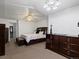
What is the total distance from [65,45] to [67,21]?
226 centimetres

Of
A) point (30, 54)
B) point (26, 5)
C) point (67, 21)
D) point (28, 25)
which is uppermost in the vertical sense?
point (26, 5)

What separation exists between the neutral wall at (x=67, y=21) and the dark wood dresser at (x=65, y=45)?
1.19 metres

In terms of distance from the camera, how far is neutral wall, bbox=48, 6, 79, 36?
546 cm

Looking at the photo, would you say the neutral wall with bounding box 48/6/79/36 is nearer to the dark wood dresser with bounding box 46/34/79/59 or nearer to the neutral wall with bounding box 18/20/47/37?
the dark wood dresser with bounding box 46/34/79/59

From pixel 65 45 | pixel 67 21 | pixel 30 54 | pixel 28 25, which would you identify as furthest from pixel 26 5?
pixel 28 25

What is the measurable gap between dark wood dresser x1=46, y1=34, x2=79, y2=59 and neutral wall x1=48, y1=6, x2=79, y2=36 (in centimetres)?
119

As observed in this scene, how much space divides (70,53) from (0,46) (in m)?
→ 3.27

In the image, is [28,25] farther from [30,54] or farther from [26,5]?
[30,54]

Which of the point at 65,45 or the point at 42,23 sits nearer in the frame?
the point at 65,45

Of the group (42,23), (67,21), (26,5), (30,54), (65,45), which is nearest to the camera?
(65,45)

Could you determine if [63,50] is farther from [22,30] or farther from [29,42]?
[22,30]

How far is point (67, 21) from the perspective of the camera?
19.7 ft

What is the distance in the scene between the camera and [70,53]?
4004 mm

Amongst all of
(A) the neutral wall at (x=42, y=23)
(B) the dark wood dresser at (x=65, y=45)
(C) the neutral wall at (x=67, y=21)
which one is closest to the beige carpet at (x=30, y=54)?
(B) the dark wood dresser at (x=65, y=45)
